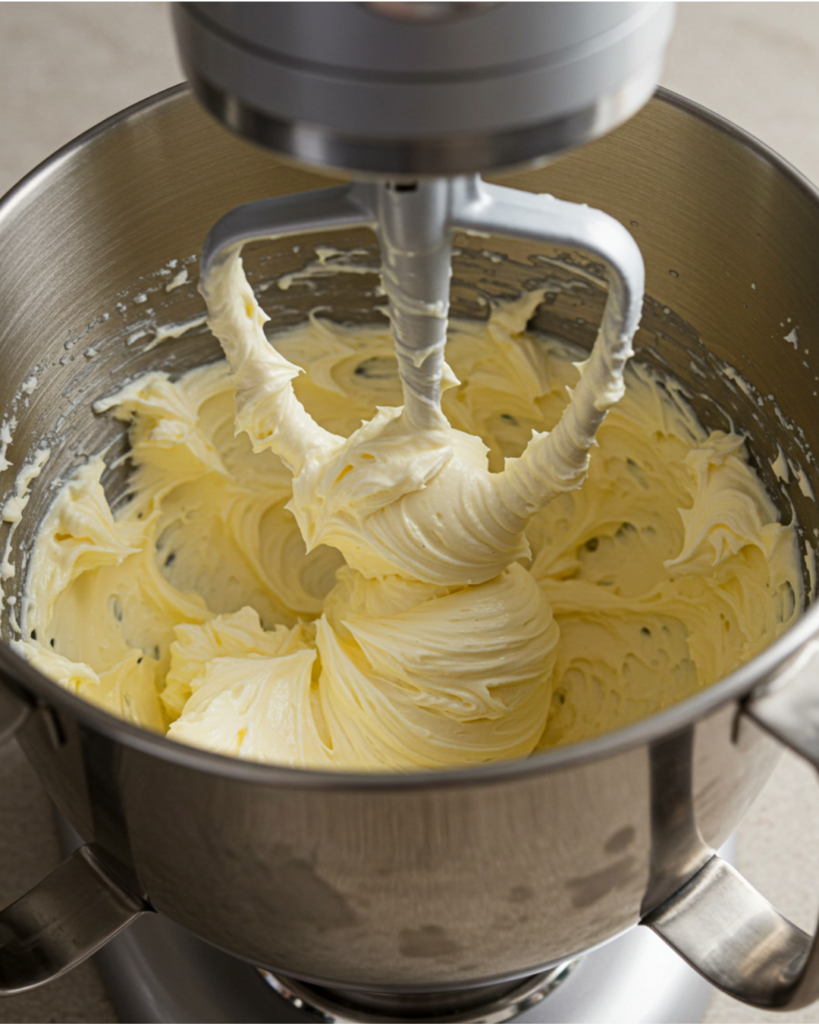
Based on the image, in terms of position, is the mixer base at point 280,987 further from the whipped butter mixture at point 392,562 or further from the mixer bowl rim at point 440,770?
the mixer bowl rim at point 440,770

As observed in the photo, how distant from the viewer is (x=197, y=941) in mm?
833

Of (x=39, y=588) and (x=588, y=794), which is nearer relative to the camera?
(x=588, y=794)

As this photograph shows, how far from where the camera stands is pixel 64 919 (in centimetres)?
67

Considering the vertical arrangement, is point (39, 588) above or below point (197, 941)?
above

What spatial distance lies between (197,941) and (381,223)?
563 mm

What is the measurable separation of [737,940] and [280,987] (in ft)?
1.09

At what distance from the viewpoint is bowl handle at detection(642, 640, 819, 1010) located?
0.62 m

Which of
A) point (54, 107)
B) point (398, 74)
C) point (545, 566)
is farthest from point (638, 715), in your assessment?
point (54, 107)

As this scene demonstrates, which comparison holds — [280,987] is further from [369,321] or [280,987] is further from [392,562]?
[369,321]

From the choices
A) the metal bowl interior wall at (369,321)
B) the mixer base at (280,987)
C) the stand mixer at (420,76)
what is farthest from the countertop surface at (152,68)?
the stand mixer at (420,76)

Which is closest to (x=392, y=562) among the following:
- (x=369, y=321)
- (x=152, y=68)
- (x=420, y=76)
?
(x=369, y=321)

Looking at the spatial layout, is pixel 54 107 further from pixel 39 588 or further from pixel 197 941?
pixel 197 941

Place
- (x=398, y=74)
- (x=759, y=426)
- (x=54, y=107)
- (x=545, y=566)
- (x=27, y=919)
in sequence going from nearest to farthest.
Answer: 1. (x=398, y=74)
2. (x=27, y=919)
3. (x=759, y=426)
4. (x=545, y=566)
5. (x=54, y=107)

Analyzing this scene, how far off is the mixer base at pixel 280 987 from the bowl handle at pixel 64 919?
0.17m
